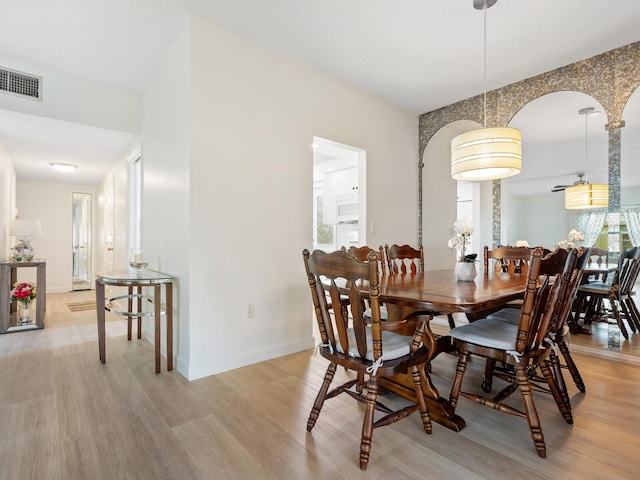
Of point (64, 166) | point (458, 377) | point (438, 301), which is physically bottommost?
point (458, 377)

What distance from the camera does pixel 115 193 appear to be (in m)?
5.02

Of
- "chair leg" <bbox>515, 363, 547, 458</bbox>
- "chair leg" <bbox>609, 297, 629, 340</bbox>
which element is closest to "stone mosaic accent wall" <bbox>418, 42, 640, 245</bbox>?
"chair leg" <bbox>609, 297, 629, 340</bbox>

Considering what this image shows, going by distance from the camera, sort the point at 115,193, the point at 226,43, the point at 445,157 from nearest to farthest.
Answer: the point at 226,43 → the point at 445,157 → the point at 115,193

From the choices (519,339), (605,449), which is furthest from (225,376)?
(605,449)

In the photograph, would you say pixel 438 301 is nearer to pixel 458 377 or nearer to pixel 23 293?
pixel 458 377

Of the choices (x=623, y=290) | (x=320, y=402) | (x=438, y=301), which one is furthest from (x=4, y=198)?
(x=623, y=290)

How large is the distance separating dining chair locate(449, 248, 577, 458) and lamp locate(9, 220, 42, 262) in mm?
4863

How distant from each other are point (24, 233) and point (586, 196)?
6.66 m

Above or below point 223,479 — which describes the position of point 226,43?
above

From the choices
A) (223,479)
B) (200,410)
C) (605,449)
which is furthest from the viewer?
(200,410)

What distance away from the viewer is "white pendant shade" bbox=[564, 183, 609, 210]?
3014 mm

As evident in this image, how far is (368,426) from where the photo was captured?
4.90 ft

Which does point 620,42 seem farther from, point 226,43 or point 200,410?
point 200,410

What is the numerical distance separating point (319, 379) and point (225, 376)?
2.30ft
